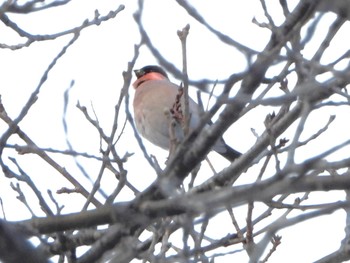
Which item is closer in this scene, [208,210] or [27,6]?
[208,210]

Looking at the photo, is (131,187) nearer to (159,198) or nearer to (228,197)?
(159,198)

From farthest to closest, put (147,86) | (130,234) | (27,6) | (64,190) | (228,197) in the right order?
(147,86)
(64,190)
(27,6)
(130,234)
(228,197)

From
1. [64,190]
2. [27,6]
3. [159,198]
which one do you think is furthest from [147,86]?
[159,198]

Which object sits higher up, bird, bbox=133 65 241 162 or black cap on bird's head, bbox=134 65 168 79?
black cap on bird's head, bbox=134 65 168 79

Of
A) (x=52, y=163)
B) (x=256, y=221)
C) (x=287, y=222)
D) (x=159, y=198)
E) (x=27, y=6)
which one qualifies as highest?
(x=52, y=163)

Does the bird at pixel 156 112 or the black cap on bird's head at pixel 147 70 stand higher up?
the black cap on bird's head at pixel 147 70

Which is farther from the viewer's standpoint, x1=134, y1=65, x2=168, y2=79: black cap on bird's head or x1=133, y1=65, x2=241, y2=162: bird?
x1=134, y1=65, x2=168, y2=79: black cap on bird's head

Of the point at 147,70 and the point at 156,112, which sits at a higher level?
the point at 147,70

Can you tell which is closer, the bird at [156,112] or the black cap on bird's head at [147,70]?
the bird at [156,112]

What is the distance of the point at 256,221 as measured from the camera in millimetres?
3771

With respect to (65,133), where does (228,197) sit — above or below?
below

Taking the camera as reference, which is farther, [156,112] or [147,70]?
[147,70]

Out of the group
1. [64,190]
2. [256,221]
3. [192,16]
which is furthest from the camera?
[64,190]

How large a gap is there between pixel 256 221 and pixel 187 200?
197 cm
